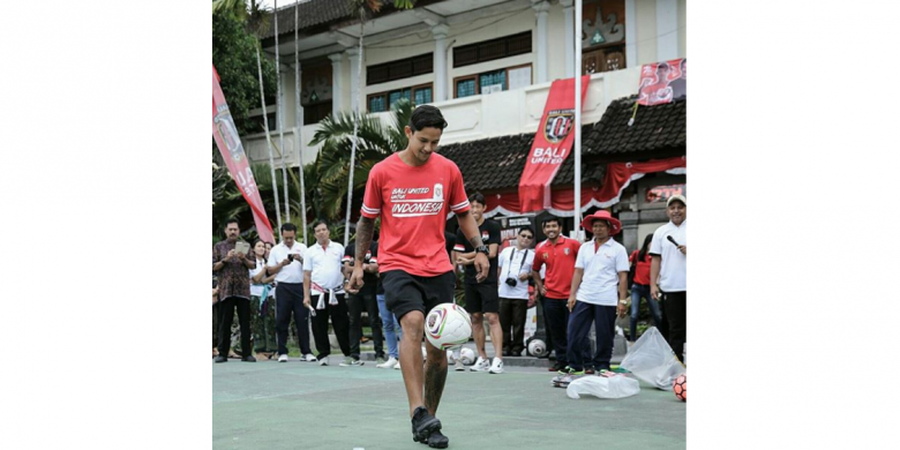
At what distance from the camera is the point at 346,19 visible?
2256 cm

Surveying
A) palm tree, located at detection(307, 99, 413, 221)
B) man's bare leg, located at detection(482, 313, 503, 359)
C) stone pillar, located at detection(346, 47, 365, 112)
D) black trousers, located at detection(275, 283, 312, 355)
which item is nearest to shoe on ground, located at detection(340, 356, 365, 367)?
black trousers, located at detection(275, 283, 312, 355)

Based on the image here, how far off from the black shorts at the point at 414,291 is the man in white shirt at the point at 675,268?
161 inches

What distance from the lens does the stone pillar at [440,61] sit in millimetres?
22297

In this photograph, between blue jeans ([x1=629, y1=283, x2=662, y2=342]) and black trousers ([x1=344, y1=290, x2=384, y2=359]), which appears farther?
black trousers ([x1=344, y1=290, x2=384, y2=359])

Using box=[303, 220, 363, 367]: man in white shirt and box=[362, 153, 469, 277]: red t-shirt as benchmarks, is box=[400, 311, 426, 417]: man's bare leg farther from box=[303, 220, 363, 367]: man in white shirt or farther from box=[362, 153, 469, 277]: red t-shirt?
box=[303, 220, 363, 367]: man in white shirt

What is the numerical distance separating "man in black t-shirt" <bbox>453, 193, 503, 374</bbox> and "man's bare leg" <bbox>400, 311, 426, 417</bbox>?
14.2 ft

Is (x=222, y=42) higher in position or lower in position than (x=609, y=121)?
higher

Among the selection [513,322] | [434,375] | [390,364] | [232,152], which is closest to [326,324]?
[390,364]

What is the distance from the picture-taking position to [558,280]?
10523 millimetres

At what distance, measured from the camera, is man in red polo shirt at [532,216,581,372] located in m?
10.5

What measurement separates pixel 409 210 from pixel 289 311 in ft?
25.3
